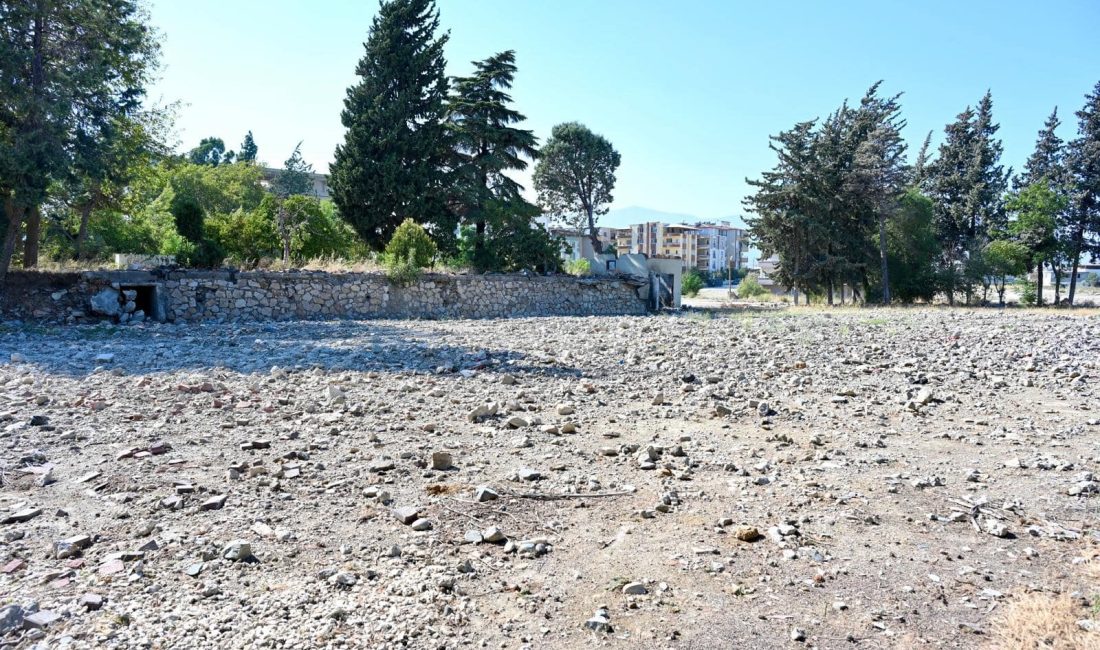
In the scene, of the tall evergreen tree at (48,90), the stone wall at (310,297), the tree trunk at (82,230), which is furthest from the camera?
the tree trunk at (82,230)

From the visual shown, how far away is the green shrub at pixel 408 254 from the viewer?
19172 millimetres

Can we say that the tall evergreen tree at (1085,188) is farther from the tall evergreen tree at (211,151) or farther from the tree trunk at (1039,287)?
the tall evergreen tree at (211,151)

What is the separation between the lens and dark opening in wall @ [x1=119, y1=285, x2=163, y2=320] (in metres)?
15.3

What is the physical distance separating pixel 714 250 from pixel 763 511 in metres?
117

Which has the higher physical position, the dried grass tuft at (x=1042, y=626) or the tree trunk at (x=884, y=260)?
the tree trunk at (x=884, y=260)

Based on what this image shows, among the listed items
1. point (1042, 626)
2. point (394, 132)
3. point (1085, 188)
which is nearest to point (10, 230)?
point (394, 132)

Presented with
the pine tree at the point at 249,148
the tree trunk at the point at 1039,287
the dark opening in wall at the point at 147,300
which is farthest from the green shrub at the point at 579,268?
the pine tree at the point at 249,148

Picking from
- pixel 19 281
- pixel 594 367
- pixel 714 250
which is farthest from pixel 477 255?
pixel 714 250

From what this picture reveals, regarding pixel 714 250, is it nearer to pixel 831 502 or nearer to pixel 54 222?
pixel 54 222

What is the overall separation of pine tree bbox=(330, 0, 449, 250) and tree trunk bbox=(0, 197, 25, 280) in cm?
1012

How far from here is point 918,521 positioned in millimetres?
3531

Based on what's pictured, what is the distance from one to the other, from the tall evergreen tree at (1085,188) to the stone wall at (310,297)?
28.0 m

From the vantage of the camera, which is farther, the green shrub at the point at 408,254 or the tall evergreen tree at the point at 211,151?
the tall evergreen tree at the point at 211,151

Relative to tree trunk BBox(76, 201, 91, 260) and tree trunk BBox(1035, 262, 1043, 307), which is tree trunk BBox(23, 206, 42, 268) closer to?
tree trunk BBox(76, 201, 91, 260)
